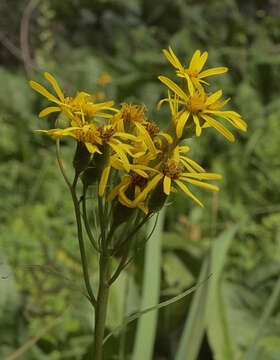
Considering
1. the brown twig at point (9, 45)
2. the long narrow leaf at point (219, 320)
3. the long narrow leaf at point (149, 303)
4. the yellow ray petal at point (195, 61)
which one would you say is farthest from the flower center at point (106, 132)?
the brown twig at point (9, 45)

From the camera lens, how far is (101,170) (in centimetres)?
47

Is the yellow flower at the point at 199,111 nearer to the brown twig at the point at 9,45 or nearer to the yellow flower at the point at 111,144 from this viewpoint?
the yellow flower at the point at 111,144

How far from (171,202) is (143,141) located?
0.30 ft

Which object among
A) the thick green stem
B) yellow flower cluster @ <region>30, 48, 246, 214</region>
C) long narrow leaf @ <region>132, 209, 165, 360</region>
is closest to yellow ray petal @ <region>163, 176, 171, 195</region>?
yellow flower cluster @ <region>30, 48, 246, 214</region>

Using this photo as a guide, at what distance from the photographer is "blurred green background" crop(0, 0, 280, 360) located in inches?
45.3

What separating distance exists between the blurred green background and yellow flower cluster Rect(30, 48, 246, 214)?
3.0 inches

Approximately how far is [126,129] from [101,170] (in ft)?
0.24

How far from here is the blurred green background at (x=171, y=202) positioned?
1.15m

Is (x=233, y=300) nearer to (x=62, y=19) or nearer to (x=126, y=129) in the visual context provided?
(x=126, y=129)

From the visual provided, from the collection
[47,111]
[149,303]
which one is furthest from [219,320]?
[47,111]

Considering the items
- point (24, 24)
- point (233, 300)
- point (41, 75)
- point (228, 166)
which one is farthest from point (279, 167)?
point (24, 24)

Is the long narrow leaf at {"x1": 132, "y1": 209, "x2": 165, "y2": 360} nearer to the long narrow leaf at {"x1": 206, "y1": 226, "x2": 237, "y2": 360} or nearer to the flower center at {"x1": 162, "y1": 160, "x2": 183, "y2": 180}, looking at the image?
the long narrow leaf at {"x1": 206, "y1": 226, "x2": 237, "y2": 360}

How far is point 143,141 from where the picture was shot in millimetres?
451

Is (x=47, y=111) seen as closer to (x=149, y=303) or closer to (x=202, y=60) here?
(x=202, y=60)
